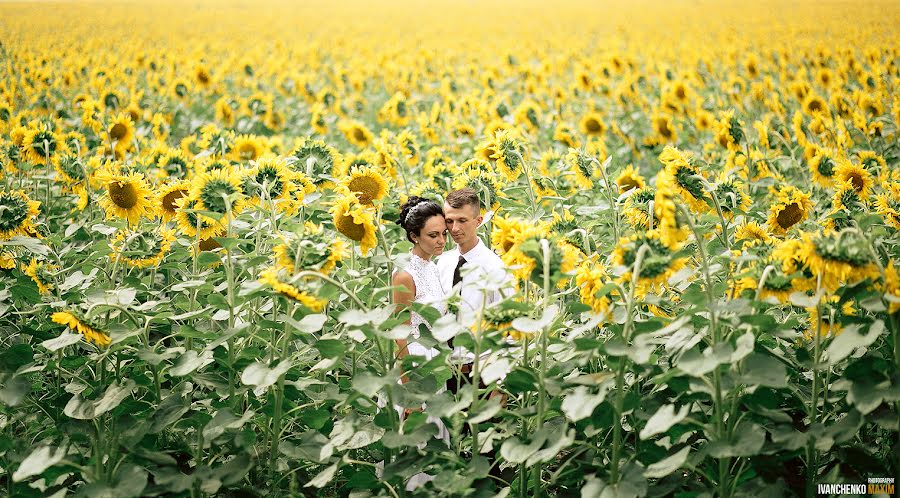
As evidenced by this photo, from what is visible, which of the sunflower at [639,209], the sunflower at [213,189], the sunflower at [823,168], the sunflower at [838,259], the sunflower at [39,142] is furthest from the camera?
the sunflower at [39,142]

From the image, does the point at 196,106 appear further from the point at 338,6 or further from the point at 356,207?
the point at 338,6

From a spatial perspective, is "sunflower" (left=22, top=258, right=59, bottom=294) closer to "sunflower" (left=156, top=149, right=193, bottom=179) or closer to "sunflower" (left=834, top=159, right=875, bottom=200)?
"sunflower" (left=156, top=149, right=193, bottom=179)

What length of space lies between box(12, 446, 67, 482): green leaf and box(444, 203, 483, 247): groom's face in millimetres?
1650

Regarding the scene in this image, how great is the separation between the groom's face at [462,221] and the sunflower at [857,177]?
1840 mm

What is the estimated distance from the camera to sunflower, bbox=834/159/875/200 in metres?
3.82

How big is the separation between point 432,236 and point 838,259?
1.56 meters

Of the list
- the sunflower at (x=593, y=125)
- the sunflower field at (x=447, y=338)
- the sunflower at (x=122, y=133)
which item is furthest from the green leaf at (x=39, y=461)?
the sunflower at (x=593, y=125)

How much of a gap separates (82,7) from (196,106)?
22487mm

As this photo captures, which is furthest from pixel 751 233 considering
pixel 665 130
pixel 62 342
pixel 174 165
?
pixel 665 130

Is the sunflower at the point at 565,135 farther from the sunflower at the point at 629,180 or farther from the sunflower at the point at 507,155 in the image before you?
the sunflower at the point at 507,155

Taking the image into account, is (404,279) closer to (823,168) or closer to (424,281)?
(424,281)

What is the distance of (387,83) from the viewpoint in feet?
43.0

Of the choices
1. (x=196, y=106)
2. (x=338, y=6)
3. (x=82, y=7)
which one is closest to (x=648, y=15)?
(x=338, y=6)

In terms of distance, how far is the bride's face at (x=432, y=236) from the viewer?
10.6ft
